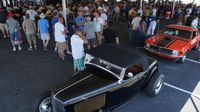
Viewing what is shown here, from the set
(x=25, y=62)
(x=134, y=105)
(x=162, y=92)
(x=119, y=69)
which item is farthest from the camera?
(x=25, y=62)

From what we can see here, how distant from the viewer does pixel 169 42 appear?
7676 millimetres

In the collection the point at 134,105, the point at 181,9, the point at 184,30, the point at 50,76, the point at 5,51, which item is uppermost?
→ the point at 181,9

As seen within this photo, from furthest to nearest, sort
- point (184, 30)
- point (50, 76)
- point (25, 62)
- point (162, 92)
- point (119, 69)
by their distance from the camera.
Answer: point (184, 30) → point (25, 62) → point (50, 76) → point (162, 92) → point (119, 69)

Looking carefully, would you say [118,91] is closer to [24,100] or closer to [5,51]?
[24,100]

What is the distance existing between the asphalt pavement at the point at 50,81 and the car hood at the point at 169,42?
31.8 inches

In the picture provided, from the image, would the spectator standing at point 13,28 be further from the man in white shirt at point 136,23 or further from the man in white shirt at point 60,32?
the man in white shirt at point 136,23

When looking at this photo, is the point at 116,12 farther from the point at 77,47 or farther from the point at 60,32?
the point at 77,47

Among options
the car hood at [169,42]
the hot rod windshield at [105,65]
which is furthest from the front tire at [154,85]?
the car hood at [169,42]

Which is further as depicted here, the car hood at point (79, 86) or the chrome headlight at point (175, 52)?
the chrome headlight at point (175, 52)

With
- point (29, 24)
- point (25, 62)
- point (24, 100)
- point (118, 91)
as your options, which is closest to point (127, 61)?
point (118, 91)

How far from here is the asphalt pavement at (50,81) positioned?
4.96 meters

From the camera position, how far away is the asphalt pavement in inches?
195

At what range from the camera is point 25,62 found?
744 cm

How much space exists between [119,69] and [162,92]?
7.22 feet
